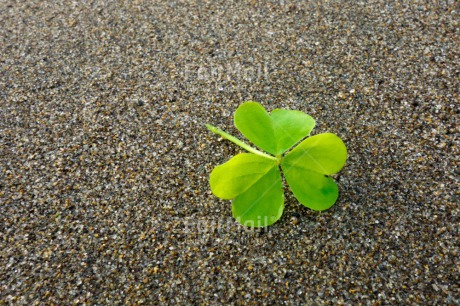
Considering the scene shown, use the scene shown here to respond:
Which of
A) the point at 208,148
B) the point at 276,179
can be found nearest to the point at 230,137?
the point at 208,148

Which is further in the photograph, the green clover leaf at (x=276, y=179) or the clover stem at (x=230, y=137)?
the clover stem at (x=230, y=137)

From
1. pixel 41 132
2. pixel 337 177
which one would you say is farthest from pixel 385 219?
pixel 41 132

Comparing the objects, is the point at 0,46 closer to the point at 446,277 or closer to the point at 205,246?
the point at 205,246

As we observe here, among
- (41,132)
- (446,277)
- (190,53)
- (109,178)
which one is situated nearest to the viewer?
(446,277)

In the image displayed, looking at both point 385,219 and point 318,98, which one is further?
point 318,98

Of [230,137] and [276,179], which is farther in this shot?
[230,137]

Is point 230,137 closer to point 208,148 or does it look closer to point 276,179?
point 208,148

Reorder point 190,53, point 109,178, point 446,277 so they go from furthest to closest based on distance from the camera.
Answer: point 190,53 → point 109,178 → point 446,277

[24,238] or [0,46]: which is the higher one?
[0,46]
